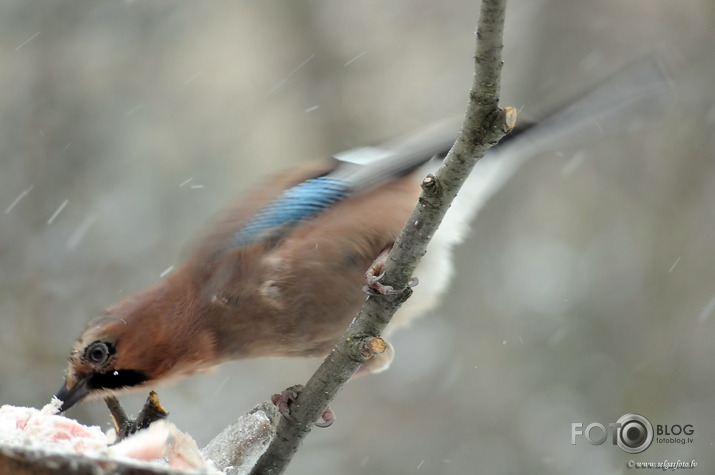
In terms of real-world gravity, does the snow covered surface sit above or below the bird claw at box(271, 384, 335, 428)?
above

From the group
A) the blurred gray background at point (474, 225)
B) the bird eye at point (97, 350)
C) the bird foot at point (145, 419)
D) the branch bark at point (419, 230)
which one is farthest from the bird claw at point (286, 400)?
the blurred gray background at point (474, 225)

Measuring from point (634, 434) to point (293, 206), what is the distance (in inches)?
134

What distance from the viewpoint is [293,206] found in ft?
11.5

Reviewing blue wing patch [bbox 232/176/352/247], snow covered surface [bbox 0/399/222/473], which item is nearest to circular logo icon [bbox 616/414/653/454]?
blue wing patch [bbox 232/176/352/247]

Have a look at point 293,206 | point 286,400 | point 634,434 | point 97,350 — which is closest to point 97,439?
point 97,350

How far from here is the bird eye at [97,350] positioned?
3.00m

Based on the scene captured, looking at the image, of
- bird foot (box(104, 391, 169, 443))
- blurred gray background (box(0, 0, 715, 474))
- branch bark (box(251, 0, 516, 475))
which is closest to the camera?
branch bark (box(251, 0, 516, 475))

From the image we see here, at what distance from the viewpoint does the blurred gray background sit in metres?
6.06

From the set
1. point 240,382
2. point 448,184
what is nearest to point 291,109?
point 240,382

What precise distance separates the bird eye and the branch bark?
2.21 feet

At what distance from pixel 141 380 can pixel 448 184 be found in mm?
1467

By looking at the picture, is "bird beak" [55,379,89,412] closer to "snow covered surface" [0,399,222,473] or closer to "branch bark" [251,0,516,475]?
"snow covered surface" [0,399,222,473]

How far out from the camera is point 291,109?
7.09 metres

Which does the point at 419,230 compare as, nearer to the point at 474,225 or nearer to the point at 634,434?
the point at 634,434
